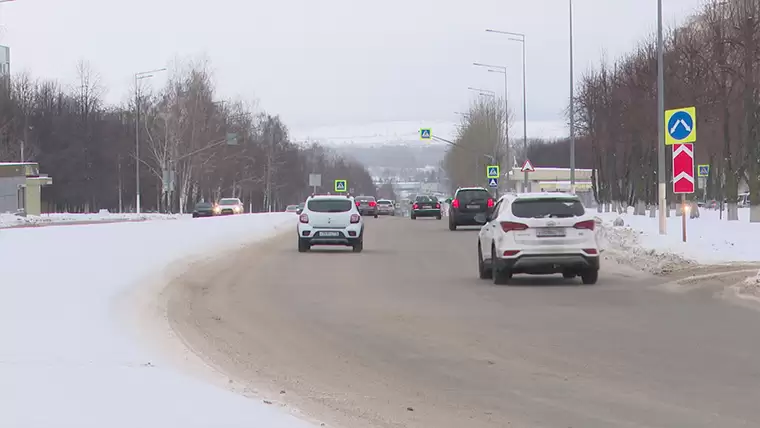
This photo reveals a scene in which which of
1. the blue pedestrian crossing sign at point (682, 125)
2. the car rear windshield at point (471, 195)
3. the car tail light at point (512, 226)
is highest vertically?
the blue pedestrian crossing sign at point (682, 125)

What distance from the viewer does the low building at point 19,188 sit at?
269 ft

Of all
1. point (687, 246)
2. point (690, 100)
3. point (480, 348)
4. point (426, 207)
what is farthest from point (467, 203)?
point (480, 348)

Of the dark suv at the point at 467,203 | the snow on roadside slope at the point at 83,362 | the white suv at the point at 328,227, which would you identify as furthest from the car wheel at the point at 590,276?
the dark suv at the point at 467,203

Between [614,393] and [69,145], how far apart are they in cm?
10728

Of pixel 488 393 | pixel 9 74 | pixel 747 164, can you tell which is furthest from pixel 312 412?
pixel 9 74

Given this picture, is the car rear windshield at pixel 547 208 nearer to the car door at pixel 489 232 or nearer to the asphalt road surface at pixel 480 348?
the car door at pixel 489 232

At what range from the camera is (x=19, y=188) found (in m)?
83.0

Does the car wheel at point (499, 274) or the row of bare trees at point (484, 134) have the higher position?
the row of bare trees at point (484, 134)

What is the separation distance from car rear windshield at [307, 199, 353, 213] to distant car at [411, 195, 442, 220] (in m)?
38.8

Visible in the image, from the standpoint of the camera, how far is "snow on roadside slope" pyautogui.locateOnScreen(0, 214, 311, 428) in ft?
23.1

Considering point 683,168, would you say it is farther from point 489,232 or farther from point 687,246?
point 489,232

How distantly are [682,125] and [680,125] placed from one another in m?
0.05

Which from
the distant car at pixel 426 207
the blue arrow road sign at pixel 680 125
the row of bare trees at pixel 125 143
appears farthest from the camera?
the row of bare trees at pixel 125 143

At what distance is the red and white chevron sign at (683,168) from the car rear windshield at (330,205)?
1005 centimetres
